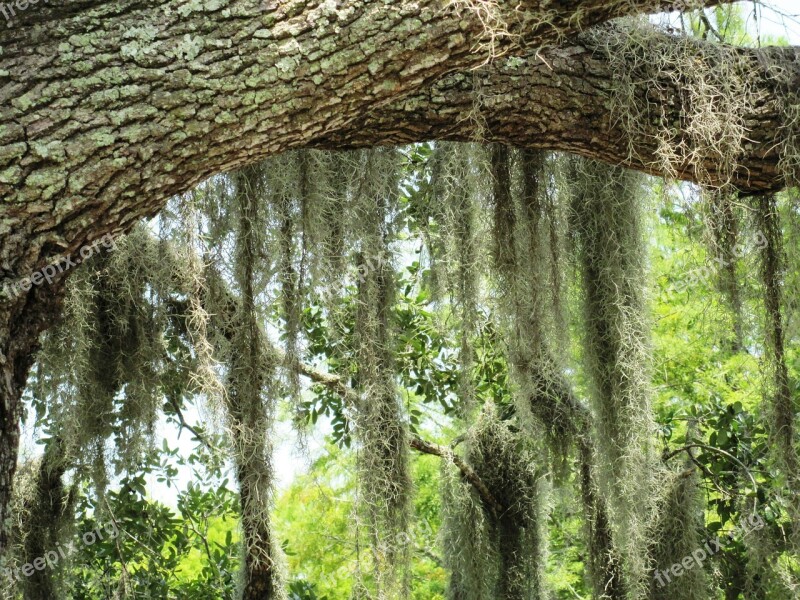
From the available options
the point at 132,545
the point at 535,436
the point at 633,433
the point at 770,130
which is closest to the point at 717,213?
the point at 770,130

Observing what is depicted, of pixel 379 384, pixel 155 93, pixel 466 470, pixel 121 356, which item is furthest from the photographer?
pixel 466 470

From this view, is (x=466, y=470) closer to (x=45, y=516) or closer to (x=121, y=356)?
(x=121, y=356)

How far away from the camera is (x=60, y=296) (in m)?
1.83

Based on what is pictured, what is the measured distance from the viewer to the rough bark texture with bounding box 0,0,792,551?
5.62ft

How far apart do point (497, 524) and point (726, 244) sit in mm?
1999

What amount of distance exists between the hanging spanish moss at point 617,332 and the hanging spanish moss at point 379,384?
701 millimetres

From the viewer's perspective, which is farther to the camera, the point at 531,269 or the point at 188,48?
the point at 531,269

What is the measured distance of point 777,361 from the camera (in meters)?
3.18

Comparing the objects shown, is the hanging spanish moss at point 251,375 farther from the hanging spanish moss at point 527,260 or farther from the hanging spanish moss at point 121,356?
the hanging spanish moss at point 527,260

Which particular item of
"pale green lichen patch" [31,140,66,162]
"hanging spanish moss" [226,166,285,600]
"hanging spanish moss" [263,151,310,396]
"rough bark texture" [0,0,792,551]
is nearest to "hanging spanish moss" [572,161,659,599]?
"hanging spanish moss" [263,151,310,396]

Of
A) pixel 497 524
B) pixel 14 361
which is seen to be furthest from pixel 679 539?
pixel 14 361

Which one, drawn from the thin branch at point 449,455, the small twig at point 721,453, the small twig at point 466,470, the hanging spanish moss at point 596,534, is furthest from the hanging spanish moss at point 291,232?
the small twig at point 721,453

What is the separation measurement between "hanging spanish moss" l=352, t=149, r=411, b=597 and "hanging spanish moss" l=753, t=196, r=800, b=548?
119 cm

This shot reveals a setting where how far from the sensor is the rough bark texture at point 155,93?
5.62 feet
